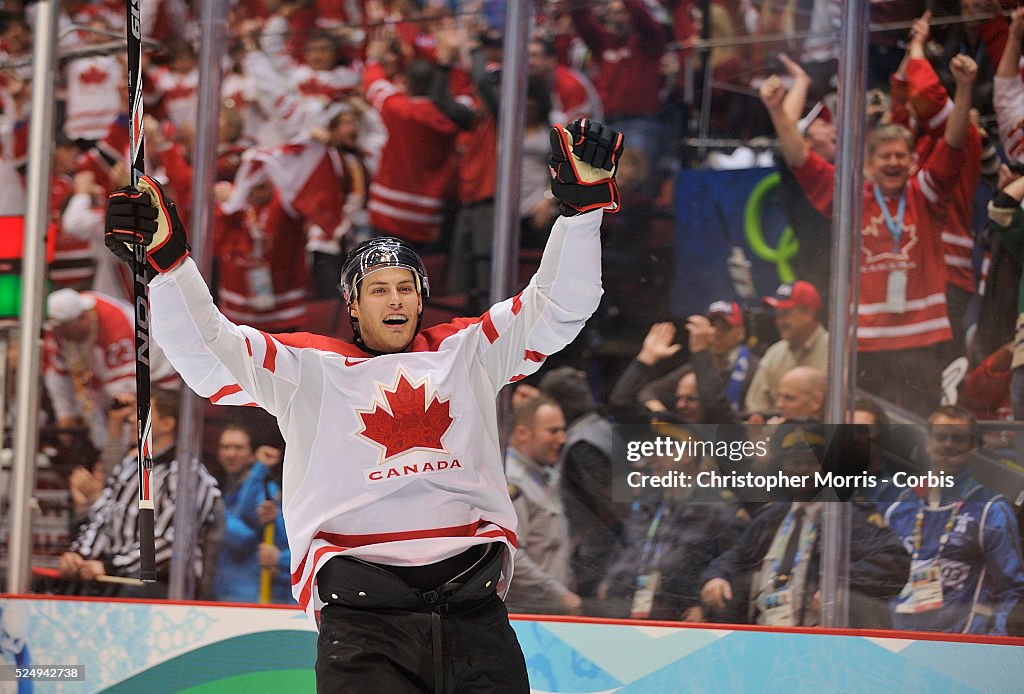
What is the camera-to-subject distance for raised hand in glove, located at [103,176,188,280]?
6.72ft

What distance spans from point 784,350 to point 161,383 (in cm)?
196

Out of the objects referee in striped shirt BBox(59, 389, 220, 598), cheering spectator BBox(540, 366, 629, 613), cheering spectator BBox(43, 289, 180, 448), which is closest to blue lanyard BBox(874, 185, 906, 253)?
cheering spectator BBox(540, 366, 629, 613)

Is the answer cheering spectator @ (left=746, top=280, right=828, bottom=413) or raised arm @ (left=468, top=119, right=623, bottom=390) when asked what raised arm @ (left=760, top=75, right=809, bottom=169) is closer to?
cheering spectator @ (left=746, top=280, right=828, bottom=413)

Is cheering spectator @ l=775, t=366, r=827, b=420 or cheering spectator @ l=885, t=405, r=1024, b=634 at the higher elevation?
cheering spectator @ l=775, t=366, r=827, b=420

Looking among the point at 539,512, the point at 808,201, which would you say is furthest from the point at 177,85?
the point at 808,201

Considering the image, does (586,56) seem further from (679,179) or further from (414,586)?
(414,586)

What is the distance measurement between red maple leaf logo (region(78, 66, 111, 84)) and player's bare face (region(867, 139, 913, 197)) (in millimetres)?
2505

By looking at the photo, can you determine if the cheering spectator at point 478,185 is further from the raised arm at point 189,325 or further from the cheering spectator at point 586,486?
the raised arm at point 189,325

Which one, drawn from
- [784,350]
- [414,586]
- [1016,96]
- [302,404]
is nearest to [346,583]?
[414,586]

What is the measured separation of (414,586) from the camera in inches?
82.3

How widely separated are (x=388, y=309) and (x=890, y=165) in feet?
5.68

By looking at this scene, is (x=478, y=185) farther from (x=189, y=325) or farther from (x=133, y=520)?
(x=189, y=325)

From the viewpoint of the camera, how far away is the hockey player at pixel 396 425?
2062 millimetres

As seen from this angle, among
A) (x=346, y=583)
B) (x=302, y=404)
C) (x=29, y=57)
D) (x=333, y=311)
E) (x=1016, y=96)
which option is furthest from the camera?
(x=29, y=57)
